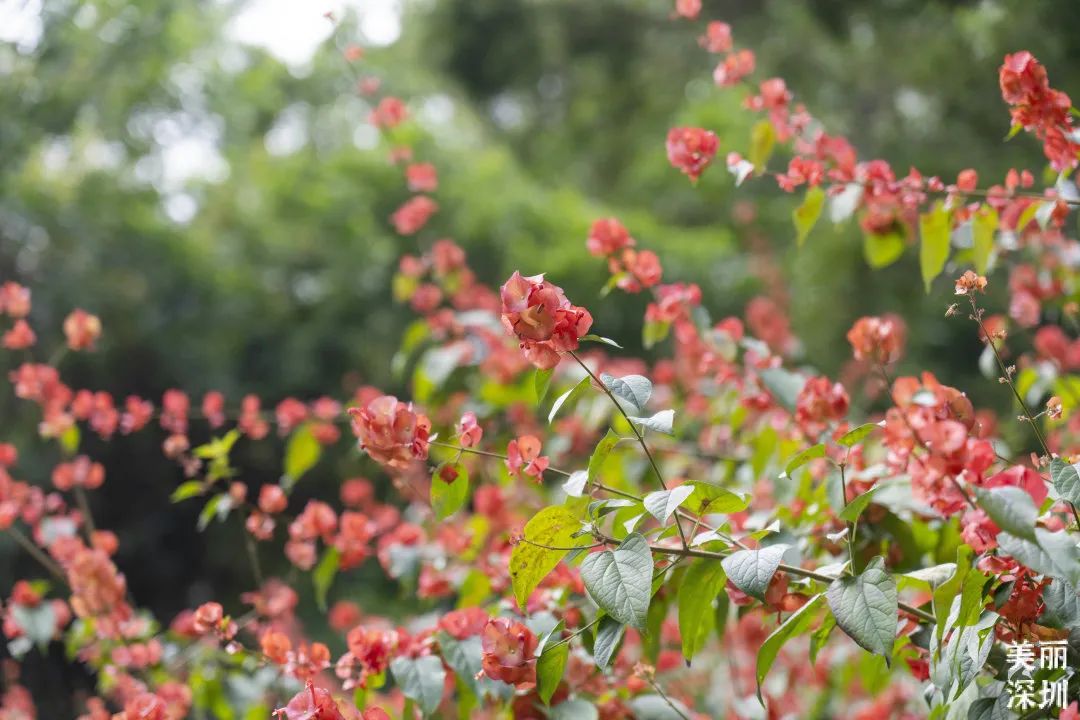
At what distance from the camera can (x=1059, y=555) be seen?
56 cm

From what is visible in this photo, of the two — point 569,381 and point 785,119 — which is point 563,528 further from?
point 569,381

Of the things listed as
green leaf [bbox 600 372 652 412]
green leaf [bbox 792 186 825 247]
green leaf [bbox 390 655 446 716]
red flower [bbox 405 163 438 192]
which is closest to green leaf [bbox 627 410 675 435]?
green leaf [bbox 600 372 652 412]

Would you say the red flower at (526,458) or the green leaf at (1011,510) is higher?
the green leaf at (1011,510)

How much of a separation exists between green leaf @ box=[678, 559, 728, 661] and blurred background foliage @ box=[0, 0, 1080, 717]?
1809 mm

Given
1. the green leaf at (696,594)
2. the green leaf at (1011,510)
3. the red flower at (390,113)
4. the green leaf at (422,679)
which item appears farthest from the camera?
the red flower at (390,113)

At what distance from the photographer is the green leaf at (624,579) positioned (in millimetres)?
658

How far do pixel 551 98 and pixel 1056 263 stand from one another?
5.98 metres

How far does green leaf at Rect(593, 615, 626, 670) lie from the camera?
71 cm

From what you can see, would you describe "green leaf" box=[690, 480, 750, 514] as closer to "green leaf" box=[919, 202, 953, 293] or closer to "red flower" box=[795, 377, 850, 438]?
"red flower" box=[795, 377, 850, 438]

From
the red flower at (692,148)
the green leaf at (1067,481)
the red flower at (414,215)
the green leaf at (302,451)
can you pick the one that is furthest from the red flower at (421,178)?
the green leaf at (1067,481)

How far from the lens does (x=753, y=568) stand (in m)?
0.68

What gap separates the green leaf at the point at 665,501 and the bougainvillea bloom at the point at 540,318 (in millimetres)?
118

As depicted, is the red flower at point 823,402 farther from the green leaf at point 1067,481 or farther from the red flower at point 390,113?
the red flower at point 390,113

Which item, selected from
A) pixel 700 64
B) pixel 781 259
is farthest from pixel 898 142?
pixel 700 64
